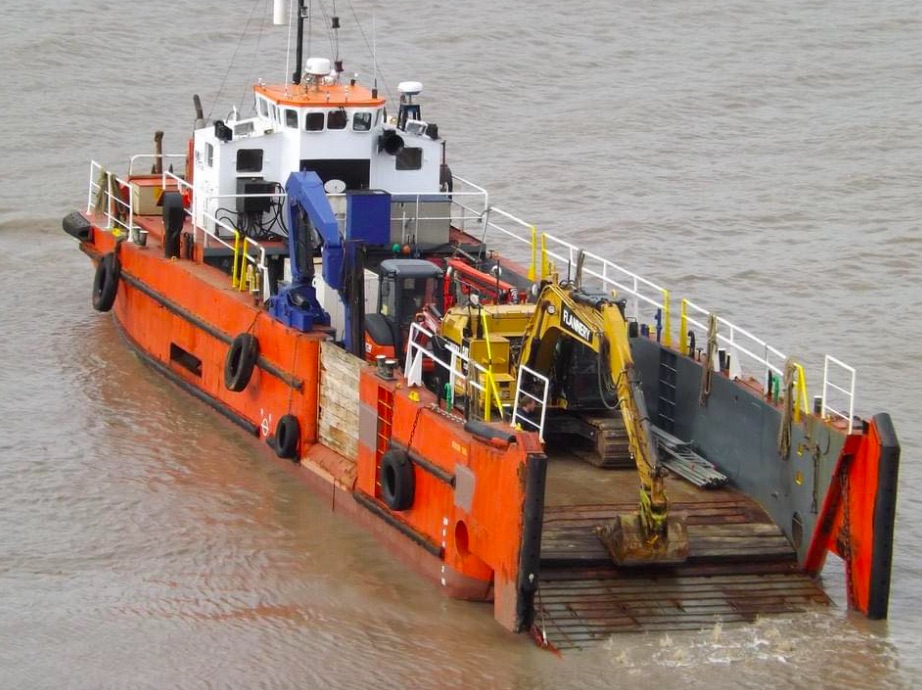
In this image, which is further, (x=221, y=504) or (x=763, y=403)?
(x=221, y=504)

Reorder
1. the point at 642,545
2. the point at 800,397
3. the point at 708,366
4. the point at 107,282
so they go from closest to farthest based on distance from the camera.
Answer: the point at 642,545
the point at 800,397
the point at 708,366
the point at 107,282

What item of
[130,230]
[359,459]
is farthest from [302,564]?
[130,230]

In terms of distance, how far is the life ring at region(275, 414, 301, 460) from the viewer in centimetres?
1560

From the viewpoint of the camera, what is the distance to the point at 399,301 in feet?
50.2

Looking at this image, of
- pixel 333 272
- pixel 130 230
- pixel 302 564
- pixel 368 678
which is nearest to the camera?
pixel 368 678

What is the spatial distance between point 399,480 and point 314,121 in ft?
17.6

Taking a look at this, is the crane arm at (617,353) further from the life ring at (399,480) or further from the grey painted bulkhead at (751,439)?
the life ring at (399,480)

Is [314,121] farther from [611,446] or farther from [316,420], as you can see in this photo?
[611,446]

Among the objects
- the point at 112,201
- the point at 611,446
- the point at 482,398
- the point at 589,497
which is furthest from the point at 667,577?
the point at 112,201

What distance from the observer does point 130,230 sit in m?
19.4

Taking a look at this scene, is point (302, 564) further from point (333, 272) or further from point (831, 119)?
point (831, 119)

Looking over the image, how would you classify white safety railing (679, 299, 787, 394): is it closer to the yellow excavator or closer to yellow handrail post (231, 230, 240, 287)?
the yellow excavator

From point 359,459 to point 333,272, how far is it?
163cm

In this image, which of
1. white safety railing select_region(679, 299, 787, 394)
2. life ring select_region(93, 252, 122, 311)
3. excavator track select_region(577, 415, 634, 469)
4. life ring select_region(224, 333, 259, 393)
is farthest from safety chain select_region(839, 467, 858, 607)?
life ring select_region(93, 252, 122, 311)
